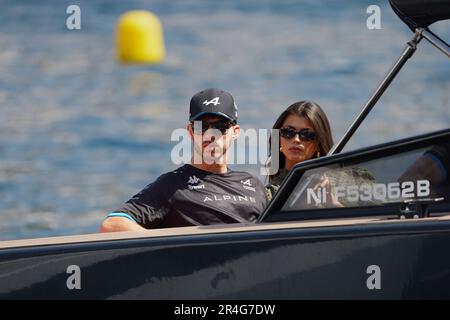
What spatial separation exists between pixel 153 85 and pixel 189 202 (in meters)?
10.3

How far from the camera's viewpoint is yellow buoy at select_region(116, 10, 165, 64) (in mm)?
15750

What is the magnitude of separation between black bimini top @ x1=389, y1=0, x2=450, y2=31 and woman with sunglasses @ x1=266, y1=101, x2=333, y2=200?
0.95m

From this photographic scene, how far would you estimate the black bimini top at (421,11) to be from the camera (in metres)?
3.93

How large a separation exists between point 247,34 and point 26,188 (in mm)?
6861

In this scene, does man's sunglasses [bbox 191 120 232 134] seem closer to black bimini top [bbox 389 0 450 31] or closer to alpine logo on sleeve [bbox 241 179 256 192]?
alpine logo on sleeve [bbox 241 179 256 192]

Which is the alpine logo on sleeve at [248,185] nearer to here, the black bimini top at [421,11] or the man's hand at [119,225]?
the man's hand at [119,225]

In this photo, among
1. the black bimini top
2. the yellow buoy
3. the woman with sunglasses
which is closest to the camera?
the black bimini top

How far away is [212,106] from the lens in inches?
175

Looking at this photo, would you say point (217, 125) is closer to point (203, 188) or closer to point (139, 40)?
point (203, 188)

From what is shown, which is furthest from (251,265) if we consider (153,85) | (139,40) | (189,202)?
(139,40)

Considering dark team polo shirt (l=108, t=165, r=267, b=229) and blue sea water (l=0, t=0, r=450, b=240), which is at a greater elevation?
blue sea water (l=0, t=0, r=450, b=240)

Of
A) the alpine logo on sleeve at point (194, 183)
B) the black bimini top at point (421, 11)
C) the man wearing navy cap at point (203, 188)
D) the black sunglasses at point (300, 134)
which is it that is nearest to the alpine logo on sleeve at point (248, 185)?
the man wearing navy cap at point (203, 188)

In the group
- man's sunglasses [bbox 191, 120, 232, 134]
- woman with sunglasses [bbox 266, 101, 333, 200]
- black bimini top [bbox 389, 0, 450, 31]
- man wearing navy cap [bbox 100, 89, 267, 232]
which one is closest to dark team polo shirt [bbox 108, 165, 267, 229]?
man wearing navy cap [bbox 100, 89, 267, 232]

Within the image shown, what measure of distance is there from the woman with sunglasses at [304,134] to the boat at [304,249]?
1.11 meters
